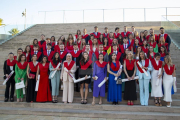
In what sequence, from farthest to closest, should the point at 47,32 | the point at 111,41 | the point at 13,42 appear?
the point at 47,32, the point at 13,42, the point at 111,41

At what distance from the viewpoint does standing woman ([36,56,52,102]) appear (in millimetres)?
6676

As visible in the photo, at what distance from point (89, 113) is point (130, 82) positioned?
6.44ft

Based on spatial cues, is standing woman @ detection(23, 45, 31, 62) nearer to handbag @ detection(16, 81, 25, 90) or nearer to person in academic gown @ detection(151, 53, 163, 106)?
handbag @ detection(16, 81, 25, 90)

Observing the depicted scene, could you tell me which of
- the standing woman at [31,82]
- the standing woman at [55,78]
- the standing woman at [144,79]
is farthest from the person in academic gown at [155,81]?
the standing woman at [31,82]

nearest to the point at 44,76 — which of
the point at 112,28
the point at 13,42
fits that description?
the point at 13,42

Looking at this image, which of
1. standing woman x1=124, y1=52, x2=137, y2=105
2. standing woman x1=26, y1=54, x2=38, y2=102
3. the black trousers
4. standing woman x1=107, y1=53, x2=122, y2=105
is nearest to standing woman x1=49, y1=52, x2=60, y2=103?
standing woman x1=26, y1=54, x2=38, y2=102

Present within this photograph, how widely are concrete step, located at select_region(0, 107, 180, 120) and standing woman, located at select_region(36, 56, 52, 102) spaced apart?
21.7 inches

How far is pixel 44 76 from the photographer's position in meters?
6.86

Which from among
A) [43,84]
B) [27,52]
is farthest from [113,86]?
[27,52]

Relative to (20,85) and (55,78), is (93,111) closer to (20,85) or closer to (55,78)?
(55,78)

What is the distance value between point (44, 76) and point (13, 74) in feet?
4.70

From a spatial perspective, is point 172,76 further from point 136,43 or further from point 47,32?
point 47,32

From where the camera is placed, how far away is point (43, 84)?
6.79 m

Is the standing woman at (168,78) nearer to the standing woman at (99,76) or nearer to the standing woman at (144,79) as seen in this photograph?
the standing woman at (144,79)
